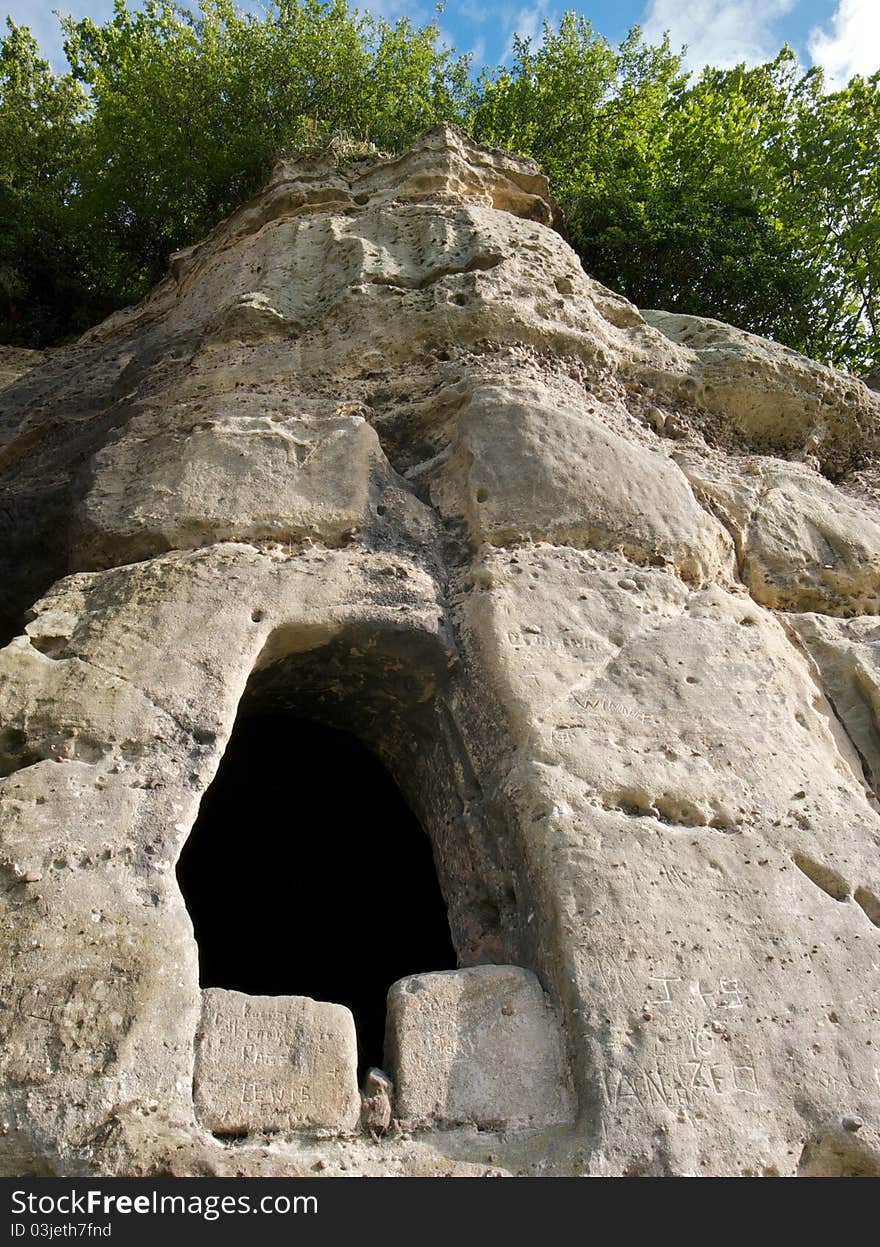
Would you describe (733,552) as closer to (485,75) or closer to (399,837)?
(399,837)

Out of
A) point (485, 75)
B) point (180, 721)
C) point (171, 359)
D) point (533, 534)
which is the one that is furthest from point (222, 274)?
point (485, 75)

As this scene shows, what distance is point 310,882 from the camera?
5227mm

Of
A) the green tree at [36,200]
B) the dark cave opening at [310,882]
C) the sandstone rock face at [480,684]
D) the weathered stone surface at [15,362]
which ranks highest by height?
the green tree at [36,200]

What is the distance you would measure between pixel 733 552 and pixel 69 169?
A: 319 inches

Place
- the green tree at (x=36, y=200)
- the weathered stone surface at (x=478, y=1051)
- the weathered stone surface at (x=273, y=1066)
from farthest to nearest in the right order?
the green tree at (x=36, y=200) < the weathered stone surface at (x=478, y=1051) < the weathered stone surface at (x=273, y=1066)

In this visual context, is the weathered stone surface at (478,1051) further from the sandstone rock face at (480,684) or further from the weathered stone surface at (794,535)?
the weathered stone surface at (794,535)

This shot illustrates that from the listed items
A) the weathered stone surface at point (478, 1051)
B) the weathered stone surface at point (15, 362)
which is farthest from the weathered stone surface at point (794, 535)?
the weathered stone surface at point (15, 362)

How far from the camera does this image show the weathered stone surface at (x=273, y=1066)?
8.58 ft

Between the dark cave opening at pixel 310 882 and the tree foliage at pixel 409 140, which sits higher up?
the tree foliage at pixel 409 140

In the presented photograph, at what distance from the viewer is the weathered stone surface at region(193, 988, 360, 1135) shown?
2.62 m

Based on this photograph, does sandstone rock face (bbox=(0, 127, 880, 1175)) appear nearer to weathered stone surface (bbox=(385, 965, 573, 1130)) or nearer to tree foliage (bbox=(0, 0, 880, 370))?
weathered stone surface (bbox=(385, 965, 573, 1130))

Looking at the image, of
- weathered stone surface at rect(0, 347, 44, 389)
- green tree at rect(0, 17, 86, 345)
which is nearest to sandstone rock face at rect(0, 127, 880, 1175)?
weathered stone surface at rect(0, 347, 44, 389)

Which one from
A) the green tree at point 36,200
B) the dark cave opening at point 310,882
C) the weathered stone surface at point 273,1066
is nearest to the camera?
the weathered stone surface at point 273,1066

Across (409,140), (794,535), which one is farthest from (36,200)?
(794,535)
